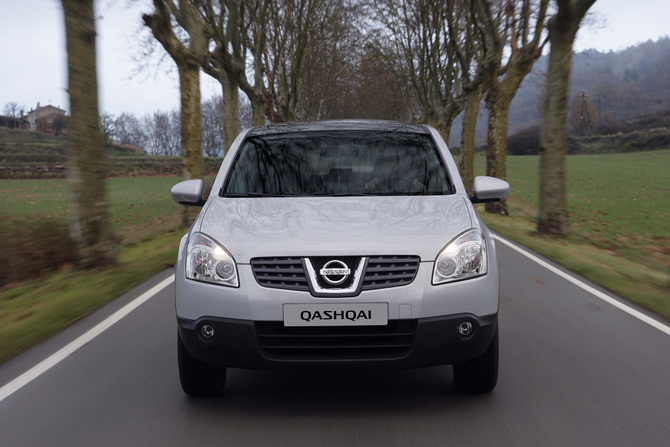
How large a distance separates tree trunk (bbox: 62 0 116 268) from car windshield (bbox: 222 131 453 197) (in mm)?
5401

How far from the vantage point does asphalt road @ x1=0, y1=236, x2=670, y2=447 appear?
3.70 meters

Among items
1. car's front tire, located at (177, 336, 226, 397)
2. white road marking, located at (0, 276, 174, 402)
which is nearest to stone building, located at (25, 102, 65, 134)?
white road marking, located at (0, 276, 174, 402)

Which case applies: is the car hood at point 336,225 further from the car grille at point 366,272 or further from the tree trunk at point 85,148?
the tree trunk at point 85,148

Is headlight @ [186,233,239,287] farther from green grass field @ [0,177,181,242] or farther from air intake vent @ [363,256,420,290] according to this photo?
green grass field @ [0,177,181,242]

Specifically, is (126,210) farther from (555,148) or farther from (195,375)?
(195,375)

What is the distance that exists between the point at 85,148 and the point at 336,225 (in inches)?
278

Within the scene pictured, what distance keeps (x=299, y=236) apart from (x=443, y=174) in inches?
63.1

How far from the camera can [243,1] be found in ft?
72.8

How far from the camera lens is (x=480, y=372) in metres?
4.25

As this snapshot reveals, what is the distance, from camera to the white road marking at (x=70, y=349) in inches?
184

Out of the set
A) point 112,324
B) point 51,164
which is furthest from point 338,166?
point 51,164

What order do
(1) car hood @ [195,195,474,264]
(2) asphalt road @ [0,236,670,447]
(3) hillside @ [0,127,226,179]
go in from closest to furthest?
(2) asphalt road @ [0,236,670,447]
(1) car hood @ [195,195,474,264]
(3) hillside @ [0,127,226,179]

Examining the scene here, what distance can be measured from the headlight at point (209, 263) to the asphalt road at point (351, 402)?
0.77 metres

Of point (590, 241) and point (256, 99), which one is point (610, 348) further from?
point (256, 99)
